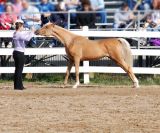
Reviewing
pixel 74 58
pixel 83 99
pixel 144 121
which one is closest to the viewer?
pixel 144 121

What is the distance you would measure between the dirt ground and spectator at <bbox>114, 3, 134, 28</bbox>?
2.97m

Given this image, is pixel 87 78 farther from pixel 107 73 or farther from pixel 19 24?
pixel 19 24

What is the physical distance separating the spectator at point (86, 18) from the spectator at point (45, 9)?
3.01 ft

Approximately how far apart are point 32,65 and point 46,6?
1.94 metres

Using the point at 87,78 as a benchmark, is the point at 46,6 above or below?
above

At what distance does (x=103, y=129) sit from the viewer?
32.7ft

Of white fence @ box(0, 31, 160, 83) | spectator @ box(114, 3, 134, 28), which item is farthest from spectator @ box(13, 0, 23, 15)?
spectator @ box(114, 3, 134, 28)

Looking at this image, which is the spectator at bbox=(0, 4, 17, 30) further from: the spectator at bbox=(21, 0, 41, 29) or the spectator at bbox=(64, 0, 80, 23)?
the spectator at bbox=(64, 0, 80, 23)

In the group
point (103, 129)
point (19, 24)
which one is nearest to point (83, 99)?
point (19, 24)

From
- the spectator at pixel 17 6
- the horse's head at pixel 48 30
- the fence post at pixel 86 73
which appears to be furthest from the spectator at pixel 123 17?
the spectator at pixel 17 6

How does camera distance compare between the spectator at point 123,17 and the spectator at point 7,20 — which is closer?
the spectator at point 7,20

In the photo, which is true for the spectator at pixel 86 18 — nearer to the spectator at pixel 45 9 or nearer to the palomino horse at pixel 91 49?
the spectator at pixel 45 9

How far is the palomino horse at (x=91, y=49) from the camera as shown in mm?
16859

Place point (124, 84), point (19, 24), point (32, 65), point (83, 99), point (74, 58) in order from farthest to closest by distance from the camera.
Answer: point (32, 65)
point (124, 84)
point (74, 58)
point (19, 24)
point (83, 99)
